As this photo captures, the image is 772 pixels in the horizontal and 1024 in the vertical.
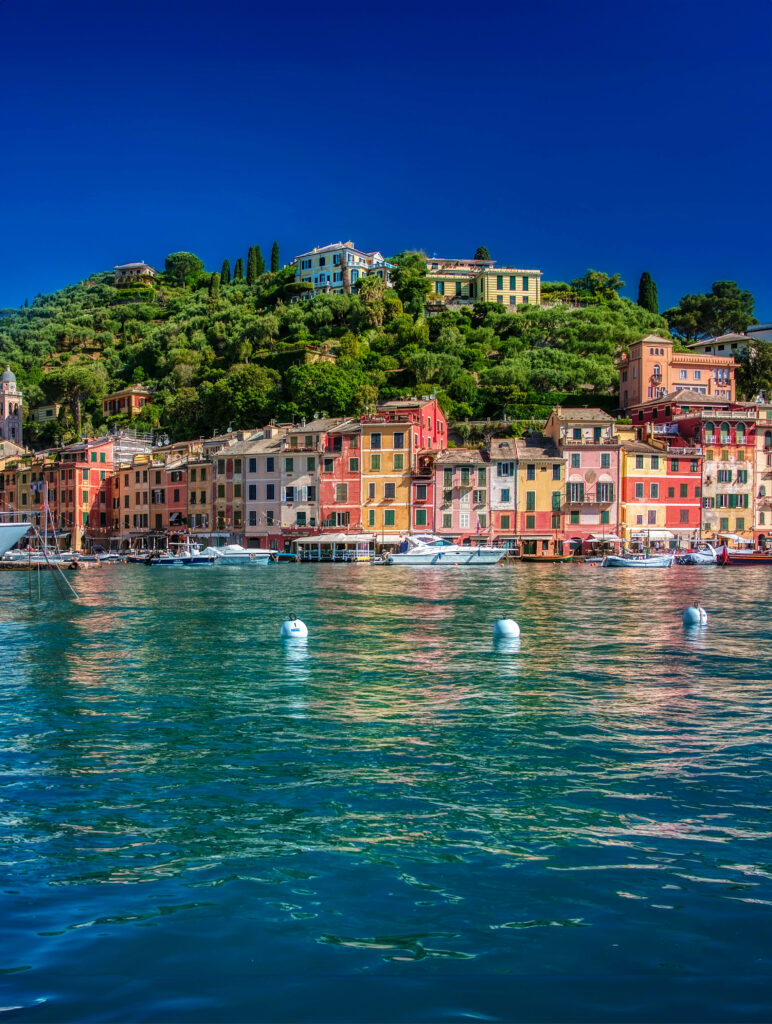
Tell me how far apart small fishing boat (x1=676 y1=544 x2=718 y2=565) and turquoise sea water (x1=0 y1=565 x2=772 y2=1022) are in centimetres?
4292

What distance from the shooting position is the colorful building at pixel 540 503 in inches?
2446

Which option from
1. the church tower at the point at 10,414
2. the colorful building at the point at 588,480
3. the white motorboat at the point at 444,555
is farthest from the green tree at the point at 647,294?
the church tower at the point at 10,414

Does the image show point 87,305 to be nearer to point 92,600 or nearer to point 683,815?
point 92,600

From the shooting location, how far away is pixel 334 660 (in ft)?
59.9

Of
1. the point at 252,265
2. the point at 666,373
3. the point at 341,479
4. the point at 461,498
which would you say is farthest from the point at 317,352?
the point at 252,265

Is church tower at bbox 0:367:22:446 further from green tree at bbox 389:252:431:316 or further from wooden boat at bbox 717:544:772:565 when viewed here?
wooden boat at bbox 717:544:772:565

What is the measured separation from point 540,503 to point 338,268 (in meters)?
58.0

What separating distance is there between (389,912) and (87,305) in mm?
148889

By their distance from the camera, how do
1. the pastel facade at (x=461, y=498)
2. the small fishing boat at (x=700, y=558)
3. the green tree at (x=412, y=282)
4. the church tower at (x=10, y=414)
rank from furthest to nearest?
the church tower at (x=10, y=414) < the green tree at (x=412, y=282) < the pastel facade at (x=461, y=498) < the small fishing boat at (x=700, y=558)

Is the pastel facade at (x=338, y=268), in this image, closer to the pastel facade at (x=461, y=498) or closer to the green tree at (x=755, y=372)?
the green tree at (x=755, y=372)

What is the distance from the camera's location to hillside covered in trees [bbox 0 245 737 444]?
249ft

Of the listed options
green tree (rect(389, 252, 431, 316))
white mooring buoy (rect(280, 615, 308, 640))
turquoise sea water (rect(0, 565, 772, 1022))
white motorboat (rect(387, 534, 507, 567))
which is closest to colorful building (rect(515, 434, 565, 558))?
white motorboat (rect(387, 534, 507, 567))

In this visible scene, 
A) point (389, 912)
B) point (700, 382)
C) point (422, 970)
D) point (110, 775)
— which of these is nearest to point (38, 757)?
point (110, 775)

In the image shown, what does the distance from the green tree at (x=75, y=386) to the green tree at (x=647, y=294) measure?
6402cm
